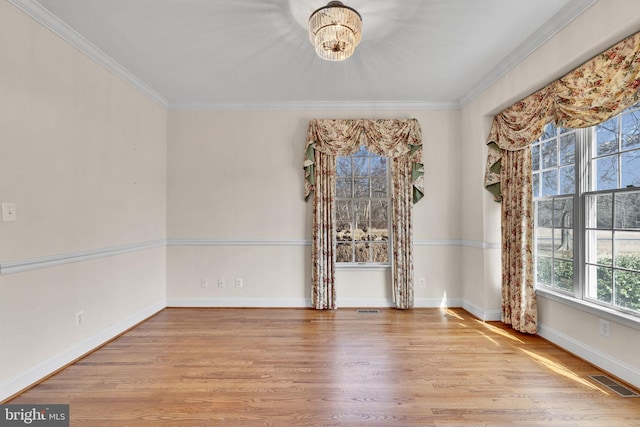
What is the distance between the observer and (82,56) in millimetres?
2646

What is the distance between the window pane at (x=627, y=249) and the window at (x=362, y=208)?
2261mm

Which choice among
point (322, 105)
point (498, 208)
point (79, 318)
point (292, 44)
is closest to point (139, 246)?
point (79, 318)

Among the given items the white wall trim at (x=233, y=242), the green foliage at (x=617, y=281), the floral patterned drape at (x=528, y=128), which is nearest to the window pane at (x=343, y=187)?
the white wall trim at (x=233, y=242)

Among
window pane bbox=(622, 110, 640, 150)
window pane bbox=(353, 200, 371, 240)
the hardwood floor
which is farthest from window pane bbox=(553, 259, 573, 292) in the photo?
window pane bbox=(353, 200, 371, 240)

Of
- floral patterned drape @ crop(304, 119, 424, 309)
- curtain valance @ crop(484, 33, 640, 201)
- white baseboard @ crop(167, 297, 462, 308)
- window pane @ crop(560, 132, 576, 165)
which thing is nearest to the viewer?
curtain valance @ crop(484, 33, 640, 201)

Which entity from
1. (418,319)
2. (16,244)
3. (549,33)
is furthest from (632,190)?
(16,244)

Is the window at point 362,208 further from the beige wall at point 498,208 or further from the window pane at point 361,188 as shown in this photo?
the beige wall at point 498,208

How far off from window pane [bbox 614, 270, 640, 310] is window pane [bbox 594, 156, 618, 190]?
68 cm

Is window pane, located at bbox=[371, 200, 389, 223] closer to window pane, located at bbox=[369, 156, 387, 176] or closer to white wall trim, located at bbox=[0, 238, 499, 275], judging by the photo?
window pane, located at bbox=[369, 156, 387, 176]

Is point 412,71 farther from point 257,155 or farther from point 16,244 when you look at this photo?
point 16,244

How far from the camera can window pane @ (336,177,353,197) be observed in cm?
414

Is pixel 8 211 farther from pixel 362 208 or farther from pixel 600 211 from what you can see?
pixel 600 211

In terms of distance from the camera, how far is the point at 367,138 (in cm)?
393

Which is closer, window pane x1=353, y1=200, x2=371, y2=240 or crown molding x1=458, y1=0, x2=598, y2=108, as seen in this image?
crown molding x1=458, y1=0, x2=598, y2=108
